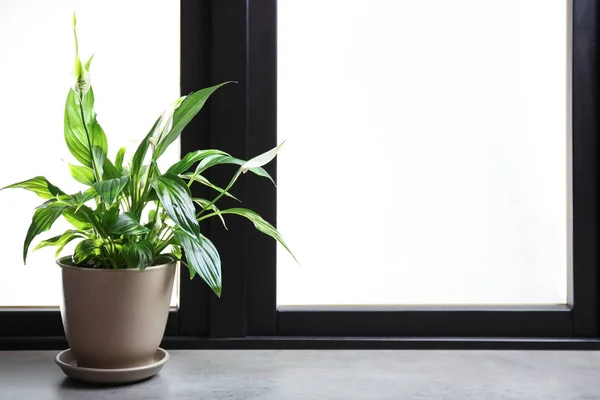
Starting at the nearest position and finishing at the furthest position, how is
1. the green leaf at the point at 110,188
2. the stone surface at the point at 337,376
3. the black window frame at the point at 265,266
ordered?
the green leaf at the point at 110,188 < the stone surface at the point at 337,376 < the black window frame at the point at 265,266

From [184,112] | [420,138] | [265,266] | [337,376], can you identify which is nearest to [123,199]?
[184,112]

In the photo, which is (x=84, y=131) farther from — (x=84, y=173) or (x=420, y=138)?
(x=420, y=138)

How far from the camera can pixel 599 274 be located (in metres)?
1.26

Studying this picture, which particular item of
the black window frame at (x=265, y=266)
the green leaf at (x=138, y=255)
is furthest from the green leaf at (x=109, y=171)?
the black window frame at (x=265, y=266)

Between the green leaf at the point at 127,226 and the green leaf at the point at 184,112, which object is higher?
the green leaf at the point at 184,112

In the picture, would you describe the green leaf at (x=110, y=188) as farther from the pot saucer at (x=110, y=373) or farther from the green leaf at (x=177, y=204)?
the pot saucer at (x=110, y=373)

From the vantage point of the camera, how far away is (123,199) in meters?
1.03

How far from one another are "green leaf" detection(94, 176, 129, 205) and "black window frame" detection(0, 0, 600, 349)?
292mm

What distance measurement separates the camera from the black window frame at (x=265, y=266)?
1.21 metres

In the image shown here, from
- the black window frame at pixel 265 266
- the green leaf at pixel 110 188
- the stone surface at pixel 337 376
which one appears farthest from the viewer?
the black window frame at pixel 265 266

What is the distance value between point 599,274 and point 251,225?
25.1 inches

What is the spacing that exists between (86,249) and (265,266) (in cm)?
35

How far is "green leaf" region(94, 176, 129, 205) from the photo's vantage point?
912mm

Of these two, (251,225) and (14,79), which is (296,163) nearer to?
(251,225)
